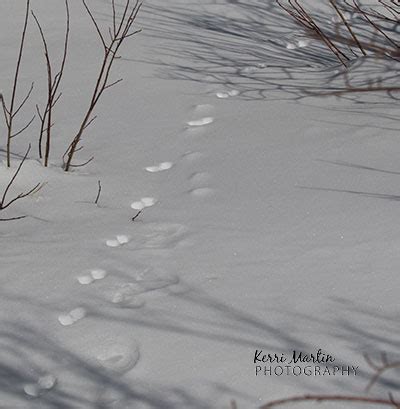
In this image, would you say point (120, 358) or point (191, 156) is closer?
point (120, 358)

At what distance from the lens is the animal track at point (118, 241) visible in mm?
3218

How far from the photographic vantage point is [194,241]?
3.15 meters

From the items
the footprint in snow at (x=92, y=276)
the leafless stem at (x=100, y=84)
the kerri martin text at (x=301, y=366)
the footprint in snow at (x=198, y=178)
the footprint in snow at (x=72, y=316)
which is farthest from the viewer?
the leafless stem at (x=100, y=84)

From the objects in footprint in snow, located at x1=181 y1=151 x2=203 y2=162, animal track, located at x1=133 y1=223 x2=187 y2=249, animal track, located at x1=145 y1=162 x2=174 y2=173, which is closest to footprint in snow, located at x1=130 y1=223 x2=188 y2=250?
animal track, located at x1=133 y1=223 x2=187 y2=249

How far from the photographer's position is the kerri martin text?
90.6 inches

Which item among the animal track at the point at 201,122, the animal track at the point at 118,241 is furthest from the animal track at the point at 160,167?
the animal track at the point at 118,241

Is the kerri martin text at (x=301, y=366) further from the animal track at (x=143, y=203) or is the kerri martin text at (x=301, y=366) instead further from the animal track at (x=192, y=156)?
the animal track at (x=192, y=156)

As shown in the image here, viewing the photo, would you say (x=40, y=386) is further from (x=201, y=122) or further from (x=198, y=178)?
(x=201, y=122)

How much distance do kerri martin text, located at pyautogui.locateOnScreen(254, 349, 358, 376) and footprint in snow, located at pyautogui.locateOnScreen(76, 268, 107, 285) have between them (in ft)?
2.50

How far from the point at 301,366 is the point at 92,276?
2.98 ft

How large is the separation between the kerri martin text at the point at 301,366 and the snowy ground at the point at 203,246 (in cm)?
2

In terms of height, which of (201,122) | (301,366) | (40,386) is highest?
(301,366)

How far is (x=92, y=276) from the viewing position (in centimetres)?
299

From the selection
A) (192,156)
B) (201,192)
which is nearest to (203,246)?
(201,192)
